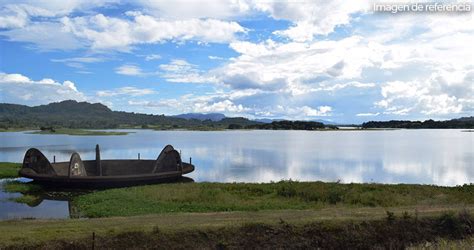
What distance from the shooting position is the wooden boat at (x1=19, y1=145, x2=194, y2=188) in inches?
1438

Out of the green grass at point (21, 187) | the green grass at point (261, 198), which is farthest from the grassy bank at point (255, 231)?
the green grass at point (21, 187)

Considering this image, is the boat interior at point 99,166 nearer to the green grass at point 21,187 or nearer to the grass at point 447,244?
the green grass at point 21,187

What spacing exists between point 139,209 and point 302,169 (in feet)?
118

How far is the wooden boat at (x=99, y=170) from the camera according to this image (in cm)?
3653

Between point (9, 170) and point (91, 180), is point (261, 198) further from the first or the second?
point (9, 170)

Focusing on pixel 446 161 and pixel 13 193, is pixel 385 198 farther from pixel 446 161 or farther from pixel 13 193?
pixel 446 161

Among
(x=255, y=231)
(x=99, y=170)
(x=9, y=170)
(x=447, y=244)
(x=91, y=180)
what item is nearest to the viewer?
(x=447, y=244)

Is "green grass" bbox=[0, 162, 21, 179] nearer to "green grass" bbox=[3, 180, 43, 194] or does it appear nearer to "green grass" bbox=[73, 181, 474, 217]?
"green grass" bbox=[3, 180, 43, 194]

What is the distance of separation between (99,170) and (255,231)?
31183 millimetres

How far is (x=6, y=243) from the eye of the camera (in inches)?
539

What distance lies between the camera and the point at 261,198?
27.8 meters

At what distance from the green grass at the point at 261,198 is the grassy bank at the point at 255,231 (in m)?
6.53

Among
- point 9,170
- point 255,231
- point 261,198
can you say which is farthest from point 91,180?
point 255,231

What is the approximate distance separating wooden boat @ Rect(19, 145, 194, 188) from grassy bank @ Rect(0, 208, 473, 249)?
763 inches
